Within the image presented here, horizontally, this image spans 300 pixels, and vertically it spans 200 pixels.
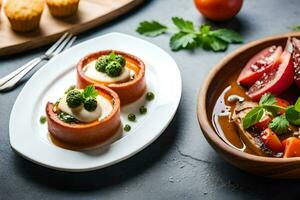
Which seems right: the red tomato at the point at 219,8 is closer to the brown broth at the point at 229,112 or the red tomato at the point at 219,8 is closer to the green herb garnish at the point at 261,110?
the brown broth at the point at 229,112

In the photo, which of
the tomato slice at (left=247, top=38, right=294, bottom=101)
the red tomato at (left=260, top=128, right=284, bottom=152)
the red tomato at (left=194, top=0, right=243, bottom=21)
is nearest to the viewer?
the red tomato at (left=260, top=128, right=284, bottom=152)

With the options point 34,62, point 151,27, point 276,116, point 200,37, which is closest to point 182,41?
point 200,37

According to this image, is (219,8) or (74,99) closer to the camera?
(74,99)

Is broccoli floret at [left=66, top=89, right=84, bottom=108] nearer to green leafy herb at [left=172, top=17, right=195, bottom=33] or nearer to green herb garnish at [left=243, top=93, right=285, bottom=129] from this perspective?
green herb garnish at [left=243, top=93, right=285, bottom=129]

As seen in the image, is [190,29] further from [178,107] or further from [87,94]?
[87,94]

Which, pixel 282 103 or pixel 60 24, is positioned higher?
pixel 282 103

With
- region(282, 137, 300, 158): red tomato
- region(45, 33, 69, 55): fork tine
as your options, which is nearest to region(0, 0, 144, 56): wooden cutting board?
region(45, 33, 69, 55): fork tine

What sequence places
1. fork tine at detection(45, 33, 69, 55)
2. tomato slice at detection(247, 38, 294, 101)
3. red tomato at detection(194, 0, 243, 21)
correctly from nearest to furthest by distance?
tomato slice at detection(247, 38, 294, 101)
fork tine at detection(45, 33, 69, 55)
red tomato at detection(194, 0, 243, 21)

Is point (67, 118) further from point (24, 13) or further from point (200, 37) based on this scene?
point (200, 37)
